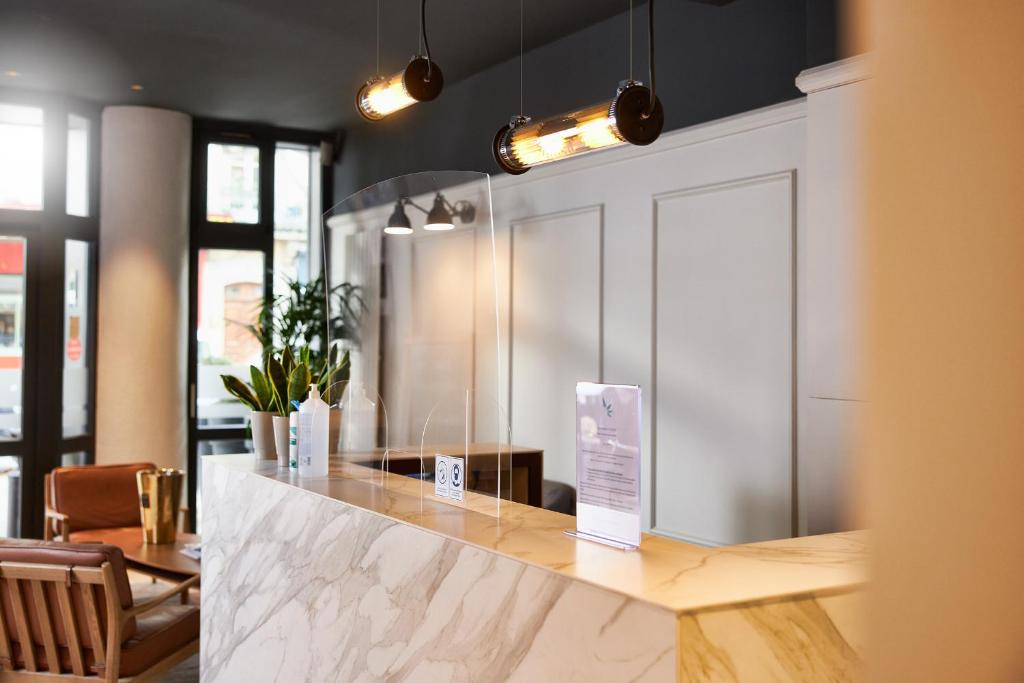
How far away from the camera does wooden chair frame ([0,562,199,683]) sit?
274 centimetres

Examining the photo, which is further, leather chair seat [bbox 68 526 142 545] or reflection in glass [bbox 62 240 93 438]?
reflection in glass [bbox 62 240 93 438]

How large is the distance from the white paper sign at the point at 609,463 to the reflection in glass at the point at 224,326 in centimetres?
538

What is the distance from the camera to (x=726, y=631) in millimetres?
1079

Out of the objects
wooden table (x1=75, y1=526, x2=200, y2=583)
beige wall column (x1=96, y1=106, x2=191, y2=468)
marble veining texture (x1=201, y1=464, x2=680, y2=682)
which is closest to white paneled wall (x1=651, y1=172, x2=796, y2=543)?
marble veining texture (x1=201, y1=464, x2=680, y2=682)

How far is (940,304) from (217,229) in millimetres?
6711

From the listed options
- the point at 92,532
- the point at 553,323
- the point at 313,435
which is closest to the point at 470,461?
the point at 313,435

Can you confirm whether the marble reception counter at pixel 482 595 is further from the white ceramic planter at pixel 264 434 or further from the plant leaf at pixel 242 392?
the plant leaf at pixel 242 392

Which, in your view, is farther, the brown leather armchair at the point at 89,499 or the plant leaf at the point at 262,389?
the brown leather armchair at the point at 89,499

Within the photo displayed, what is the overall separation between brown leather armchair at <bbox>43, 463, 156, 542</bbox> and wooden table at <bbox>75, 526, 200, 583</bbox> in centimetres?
9

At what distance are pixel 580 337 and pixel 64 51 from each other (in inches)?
132

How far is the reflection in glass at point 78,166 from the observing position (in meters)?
6.06

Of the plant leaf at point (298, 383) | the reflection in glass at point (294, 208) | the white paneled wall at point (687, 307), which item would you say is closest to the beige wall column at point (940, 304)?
the plant leaf at point (298, 383)

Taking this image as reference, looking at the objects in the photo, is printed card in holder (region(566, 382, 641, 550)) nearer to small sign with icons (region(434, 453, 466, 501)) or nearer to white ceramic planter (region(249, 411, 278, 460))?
small sign with icons (region(434, 453, 466, 501))

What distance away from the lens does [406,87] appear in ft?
8.99
